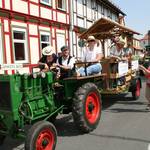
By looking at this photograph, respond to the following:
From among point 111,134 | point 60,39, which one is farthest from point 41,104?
point 60,39

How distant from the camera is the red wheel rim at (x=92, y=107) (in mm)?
6590

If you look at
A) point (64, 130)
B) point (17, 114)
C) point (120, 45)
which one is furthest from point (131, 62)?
point (17, 114)

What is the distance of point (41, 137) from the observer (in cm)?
504

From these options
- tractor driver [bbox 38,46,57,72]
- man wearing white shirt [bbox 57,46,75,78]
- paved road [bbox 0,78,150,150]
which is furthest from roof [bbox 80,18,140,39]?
tractor driver [bbox 38,46,57,72]

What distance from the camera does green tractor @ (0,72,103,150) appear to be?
16.6 ft

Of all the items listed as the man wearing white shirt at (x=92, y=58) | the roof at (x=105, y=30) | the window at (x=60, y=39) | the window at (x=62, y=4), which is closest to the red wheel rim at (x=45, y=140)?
the man wearing white shirt at (x=92, y=58)

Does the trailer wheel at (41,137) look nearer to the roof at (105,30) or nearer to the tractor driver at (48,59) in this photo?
the tractor driver at (48,59)

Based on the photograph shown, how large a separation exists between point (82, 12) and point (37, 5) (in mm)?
7379

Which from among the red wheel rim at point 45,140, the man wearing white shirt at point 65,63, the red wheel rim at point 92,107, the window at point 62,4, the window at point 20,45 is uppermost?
the window at point 62,4

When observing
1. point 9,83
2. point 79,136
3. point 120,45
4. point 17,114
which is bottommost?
point 79,136

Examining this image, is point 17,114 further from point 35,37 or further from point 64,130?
point 35,37

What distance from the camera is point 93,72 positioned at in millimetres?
7379

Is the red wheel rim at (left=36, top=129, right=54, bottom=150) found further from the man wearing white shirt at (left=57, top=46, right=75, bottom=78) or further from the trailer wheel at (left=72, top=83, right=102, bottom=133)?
the man wearing white shirt at (left=57, top=46, right=75, bottom=78)

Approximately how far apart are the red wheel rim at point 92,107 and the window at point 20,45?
792cm
